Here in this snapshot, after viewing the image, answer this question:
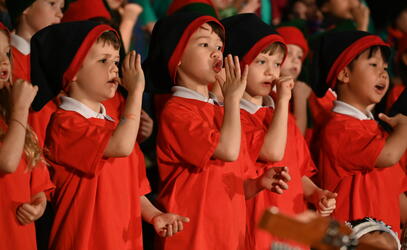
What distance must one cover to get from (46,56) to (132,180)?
653mm

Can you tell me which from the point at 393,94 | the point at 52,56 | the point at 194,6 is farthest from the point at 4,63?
the point at 393,94

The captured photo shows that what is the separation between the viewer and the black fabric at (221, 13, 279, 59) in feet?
12.3

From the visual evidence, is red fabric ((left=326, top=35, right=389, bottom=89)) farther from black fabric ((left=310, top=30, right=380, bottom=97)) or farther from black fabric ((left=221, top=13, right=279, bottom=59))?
black fabric ((left=221, top=13, right=279, bottom=59))

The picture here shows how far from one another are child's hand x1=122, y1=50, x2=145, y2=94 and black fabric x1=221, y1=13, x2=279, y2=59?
72cm

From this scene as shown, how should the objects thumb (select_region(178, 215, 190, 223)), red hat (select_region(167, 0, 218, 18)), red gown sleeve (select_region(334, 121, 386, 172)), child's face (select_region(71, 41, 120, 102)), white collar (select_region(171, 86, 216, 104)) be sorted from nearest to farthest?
thumb (select_region(178, 215, 190, 223))
child's face (select_region(71, 41, 120, 102))
white collar (select_region(171, 86, 216, 104))
red gown sleeve (select_region(334, 121, 386, 172))
red hat (select_region(167, 0, 218, 18))

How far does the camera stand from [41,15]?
3980 millimetres

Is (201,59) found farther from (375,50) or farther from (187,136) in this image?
(375,50)

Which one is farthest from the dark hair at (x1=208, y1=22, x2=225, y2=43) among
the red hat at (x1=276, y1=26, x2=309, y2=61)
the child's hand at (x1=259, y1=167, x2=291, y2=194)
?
the red hat at (x1=276, y1=26, x2=309, y2=61)

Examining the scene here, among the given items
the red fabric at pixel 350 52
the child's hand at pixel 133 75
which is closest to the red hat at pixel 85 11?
the child's hand at pixel 133 75

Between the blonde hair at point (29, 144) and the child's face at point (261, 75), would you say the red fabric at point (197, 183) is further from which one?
the blonde hair at point (29, 144)

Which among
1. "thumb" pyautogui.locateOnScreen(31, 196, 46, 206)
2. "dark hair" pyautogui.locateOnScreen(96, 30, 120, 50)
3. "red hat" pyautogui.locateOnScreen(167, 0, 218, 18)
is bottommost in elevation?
"thumb" pyautogui.locateOnScreen(31, 196, 46, 206)

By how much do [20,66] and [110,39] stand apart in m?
0.61

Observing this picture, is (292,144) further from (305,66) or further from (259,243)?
(305,66)

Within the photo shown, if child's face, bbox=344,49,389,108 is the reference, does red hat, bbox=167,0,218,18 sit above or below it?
above
